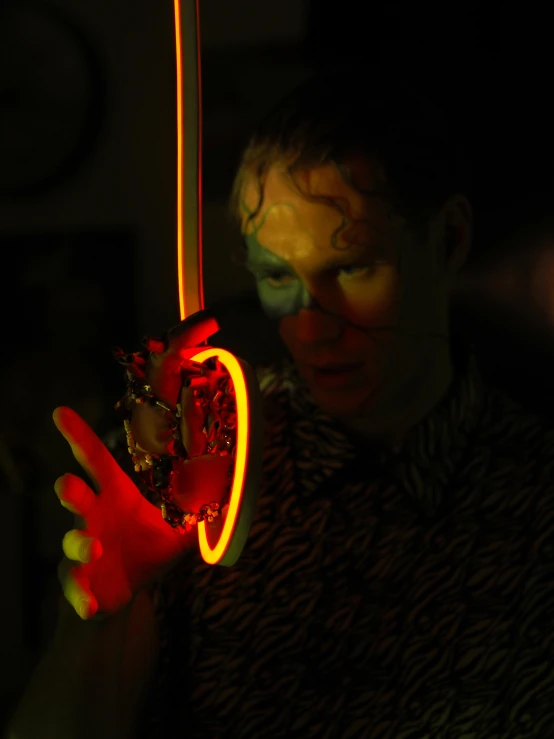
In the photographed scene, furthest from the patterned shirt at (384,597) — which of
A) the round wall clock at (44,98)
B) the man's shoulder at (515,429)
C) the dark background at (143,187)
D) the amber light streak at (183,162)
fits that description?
the round wall clock at (44,98)

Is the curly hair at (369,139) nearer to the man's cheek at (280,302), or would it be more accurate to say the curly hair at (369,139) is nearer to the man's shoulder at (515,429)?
the man's cheek at (280,302)

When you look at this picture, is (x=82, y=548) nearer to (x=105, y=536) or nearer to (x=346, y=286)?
(x=105, y=536)

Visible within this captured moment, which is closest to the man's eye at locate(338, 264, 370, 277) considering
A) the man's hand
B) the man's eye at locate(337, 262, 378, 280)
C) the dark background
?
the man's eye at locate(337, 262, 378, 280)

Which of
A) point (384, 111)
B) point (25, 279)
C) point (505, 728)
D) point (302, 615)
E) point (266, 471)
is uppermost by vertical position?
point (384, 111)

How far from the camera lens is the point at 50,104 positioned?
34.2 inches

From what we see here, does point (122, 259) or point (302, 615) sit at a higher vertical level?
point (122, 259)

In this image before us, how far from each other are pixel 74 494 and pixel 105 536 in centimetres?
6

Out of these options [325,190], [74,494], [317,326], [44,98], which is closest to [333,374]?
[317,326]

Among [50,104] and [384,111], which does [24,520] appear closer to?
[50,104]

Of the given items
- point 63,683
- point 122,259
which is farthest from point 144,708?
point 122,259

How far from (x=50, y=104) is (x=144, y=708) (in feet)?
2.24

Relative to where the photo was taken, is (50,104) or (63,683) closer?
(63,683)

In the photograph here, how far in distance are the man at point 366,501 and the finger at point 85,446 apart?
0.19 meters

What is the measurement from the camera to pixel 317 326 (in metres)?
0.81
